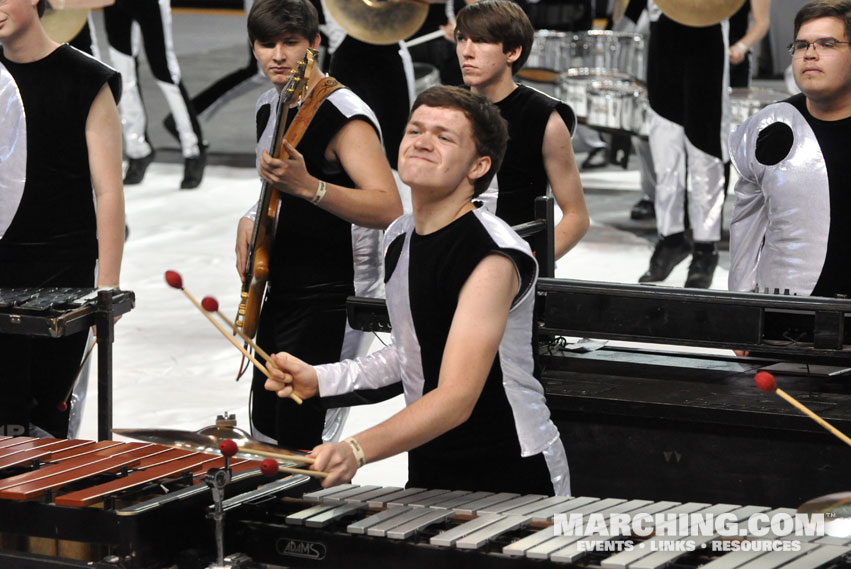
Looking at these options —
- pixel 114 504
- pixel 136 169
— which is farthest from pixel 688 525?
pixel 136 169

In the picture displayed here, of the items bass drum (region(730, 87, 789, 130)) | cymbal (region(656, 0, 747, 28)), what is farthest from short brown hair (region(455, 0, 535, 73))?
bass drum (region(730, 87, 789, 130))

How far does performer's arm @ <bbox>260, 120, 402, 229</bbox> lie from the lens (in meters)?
3.39

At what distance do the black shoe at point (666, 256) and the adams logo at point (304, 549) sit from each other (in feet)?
14.9

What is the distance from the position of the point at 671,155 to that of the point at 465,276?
454 cm

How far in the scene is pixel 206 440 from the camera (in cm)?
308

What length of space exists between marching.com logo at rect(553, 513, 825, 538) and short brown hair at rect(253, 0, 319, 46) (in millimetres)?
1686

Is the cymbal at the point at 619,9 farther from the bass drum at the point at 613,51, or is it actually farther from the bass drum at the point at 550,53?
the bass drum at the point at 550,53

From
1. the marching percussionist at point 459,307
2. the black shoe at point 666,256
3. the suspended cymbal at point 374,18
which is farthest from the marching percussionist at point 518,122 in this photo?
the suspended cymbal at point 374,18

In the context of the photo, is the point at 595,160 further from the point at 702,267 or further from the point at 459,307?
the point at 459,307

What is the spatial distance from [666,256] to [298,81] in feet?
12.4

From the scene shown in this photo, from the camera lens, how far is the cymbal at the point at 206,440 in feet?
9.07

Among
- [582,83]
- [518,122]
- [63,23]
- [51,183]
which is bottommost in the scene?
[582,83]

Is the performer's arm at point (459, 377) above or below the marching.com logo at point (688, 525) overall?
above

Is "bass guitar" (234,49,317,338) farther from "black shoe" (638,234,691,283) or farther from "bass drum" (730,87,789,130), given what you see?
"bass drum" (730,87,789,130)
